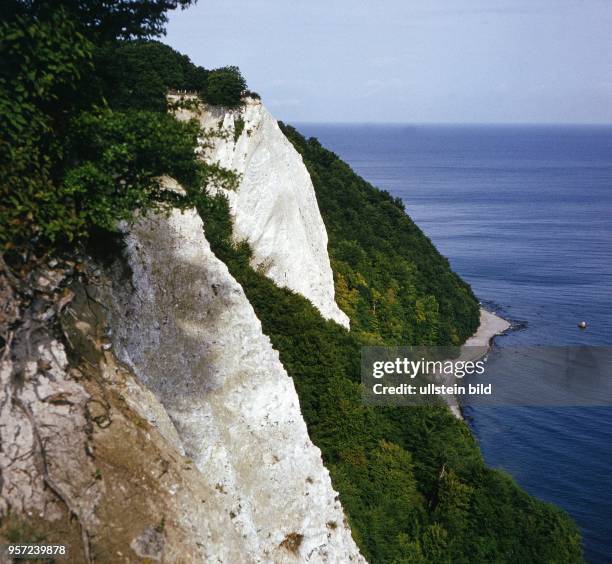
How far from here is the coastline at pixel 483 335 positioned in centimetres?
7062

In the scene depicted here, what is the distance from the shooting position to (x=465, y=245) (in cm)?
11688

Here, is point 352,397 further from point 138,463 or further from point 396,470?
point 138,463

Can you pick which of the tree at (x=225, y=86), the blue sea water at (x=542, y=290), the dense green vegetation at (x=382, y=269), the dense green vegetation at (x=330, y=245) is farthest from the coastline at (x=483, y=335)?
Result: the tree at (x=225, y=86)

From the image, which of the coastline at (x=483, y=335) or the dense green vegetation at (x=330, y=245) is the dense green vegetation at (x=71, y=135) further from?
the coastline at (x=483, y=335)

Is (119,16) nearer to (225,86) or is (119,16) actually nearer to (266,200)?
(225,86)

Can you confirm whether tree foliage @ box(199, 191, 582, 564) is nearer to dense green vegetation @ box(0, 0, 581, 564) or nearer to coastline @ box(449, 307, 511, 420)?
dense green vegetation @ box(0, 0, 581, 564)

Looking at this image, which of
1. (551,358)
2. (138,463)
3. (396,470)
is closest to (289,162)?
(396,470)

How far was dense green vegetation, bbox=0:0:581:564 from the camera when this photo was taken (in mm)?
11469

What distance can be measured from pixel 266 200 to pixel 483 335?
46823mm

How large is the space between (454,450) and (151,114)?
93.9 ft

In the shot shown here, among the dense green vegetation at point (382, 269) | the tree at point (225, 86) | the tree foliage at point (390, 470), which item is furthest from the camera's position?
the dense green vegetation at point (382, 269)

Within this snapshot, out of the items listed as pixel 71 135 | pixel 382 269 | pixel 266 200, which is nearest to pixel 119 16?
pixel 71 135

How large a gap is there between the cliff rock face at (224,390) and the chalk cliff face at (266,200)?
16.1 metres

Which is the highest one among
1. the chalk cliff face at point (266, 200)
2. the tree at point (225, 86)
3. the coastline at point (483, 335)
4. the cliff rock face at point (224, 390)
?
the tree at point (225, 86)
